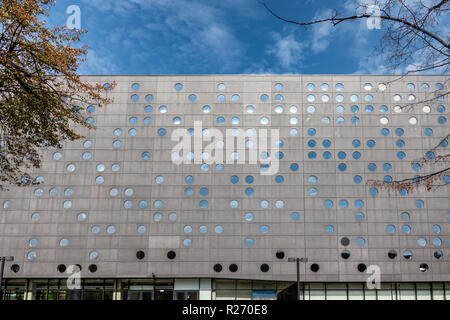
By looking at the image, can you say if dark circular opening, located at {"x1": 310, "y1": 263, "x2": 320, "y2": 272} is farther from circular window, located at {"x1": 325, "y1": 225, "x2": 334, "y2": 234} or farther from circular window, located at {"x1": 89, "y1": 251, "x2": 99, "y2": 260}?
circular window, located at {"x1": 89, "y1": 251, "x2": 99, "y2": 260}

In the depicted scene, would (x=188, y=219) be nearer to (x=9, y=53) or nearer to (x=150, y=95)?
(x=150, y=95)

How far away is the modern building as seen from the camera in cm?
3544

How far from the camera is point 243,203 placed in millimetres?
36281

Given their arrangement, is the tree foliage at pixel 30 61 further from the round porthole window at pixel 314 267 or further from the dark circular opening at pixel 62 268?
the round porthole window at pixel 314 267

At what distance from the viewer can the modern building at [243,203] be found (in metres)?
35.4

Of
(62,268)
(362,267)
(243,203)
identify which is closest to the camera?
(362,267)

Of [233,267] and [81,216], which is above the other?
[81,216]

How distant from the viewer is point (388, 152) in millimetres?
37031

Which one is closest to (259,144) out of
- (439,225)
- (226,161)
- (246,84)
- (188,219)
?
(226,161)

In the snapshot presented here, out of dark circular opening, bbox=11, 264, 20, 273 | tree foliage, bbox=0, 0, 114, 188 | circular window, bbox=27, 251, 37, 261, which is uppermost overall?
tree foliage, bbox=0, 0, 114, 188

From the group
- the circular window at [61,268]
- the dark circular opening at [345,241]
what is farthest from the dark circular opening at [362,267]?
the circular window at [61,268]

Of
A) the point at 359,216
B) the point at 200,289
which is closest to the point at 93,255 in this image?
the point at 200,289

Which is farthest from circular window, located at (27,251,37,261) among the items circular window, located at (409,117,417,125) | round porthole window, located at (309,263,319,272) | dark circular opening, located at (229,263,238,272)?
circular window, located at (409,117,417,125)

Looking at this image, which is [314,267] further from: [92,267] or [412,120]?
[92,267]
